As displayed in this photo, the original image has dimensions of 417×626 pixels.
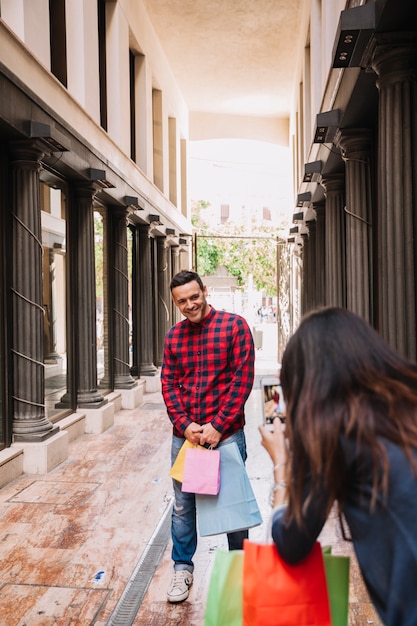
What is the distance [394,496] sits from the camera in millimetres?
1414

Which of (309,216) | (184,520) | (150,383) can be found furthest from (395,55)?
(150,383)

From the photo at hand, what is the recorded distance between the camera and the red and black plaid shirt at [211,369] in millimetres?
3629

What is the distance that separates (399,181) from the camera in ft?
15.4

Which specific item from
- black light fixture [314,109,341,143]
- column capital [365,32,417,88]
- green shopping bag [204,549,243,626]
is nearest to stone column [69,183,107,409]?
black light fixture [314,109,341,143]

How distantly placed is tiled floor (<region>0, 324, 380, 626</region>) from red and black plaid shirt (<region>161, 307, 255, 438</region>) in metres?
1.10

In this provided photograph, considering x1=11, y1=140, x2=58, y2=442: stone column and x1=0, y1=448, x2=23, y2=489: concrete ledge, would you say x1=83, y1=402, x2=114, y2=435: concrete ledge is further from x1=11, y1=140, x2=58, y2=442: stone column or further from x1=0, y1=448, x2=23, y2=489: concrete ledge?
x1=0, y1=448, x2=23, y2=489: concrete ledge

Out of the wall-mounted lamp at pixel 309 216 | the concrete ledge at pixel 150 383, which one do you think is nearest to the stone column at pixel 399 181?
the wall-mounted lamp at pixel 309 216

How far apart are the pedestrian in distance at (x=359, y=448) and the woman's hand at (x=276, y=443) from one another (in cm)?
30

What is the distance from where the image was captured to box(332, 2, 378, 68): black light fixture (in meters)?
4.43

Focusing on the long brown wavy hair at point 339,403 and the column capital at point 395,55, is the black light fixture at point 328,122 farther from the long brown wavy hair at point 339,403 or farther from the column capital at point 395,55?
the long brown wavy hair at point 339,403

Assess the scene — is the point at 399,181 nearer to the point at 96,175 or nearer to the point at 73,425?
the point at 96,175

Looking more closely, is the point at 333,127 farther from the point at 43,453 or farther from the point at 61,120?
the point at 43,453

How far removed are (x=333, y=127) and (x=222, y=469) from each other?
461cm

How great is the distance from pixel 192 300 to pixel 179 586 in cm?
164
